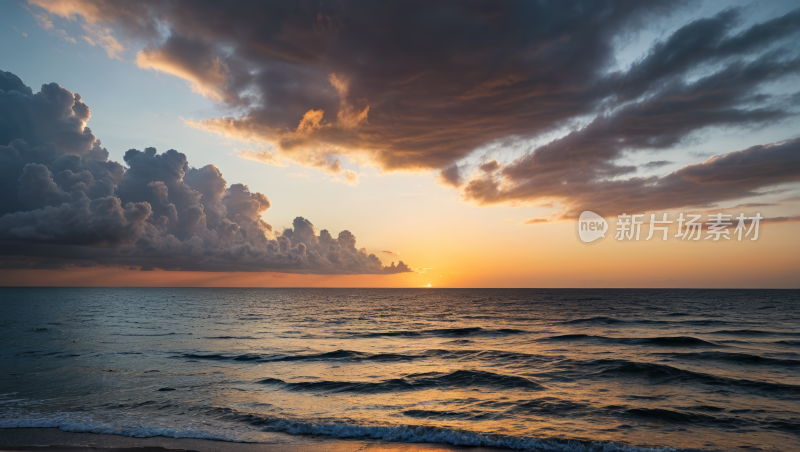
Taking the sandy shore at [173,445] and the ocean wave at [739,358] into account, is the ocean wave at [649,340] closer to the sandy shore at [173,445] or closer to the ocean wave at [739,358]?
the ocean wave at [739,358]

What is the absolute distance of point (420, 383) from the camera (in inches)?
786

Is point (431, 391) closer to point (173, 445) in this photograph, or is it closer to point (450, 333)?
point (173, 445)

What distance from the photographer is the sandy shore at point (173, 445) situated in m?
11.6

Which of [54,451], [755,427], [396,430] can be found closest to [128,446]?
[54,451]

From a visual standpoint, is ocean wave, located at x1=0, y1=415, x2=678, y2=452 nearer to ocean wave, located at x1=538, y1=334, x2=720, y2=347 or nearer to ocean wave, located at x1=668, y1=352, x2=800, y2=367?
ocean wave, located at x1=668, y1=352, x2=800, y2=367

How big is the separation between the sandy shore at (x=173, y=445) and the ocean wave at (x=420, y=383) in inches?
261

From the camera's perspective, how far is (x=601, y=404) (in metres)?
15.9

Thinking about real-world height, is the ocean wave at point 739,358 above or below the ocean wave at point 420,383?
above

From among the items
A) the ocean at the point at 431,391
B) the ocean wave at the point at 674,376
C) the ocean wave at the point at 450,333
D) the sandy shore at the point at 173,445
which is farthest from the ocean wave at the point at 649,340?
the sandy shore at the point at 173,445

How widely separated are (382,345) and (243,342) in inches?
523

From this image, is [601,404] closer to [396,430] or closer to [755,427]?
[755,427]

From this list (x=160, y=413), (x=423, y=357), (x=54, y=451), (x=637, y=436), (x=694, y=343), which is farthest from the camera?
(x=694, y=343)

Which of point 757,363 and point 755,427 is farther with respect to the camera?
point 757,363

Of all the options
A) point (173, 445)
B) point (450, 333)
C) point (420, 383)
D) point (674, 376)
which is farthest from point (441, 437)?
point (450, 333)
